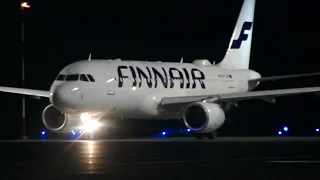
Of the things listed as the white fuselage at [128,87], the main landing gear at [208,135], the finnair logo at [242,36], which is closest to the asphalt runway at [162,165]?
the white fuselage at [128,87]

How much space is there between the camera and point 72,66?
37.0 metres

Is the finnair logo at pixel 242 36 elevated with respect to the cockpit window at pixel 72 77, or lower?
elevated

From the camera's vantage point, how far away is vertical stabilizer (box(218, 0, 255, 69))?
48.2 metres

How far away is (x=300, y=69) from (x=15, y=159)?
53084 millimetres

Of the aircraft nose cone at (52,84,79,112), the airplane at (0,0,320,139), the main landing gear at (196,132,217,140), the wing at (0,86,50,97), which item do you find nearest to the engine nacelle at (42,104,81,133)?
the airplane at (0,0,320,139)

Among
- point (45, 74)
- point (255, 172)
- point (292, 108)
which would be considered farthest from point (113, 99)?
point (45, 74)

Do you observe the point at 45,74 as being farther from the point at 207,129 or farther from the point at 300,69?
the point at 207,129

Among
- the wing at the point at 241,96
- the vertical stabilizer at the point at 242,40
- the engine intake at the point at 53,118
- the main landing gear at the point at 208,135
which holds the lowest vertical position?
the main landing gear at the point at 208,135

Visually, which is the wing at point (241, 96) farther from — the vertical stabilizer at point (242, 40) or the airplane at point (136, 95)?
the vertical stabilizer at point (242, 40)

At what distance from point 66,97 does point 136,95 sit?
4320 millimetres

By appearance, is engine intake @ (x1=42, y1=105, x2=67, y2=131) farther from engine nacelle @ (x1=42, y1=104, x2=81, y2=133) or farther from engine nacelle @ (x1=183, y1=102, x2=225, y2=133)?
engine nacelle @ (x1=183, y1=102, x2=225, y2=133)

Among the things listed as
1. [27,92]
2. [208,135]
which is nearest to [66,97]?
[27,92]

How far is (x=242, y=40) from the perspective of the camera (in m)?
49.2

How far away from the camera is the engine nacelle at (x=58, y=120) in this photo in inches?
1542
